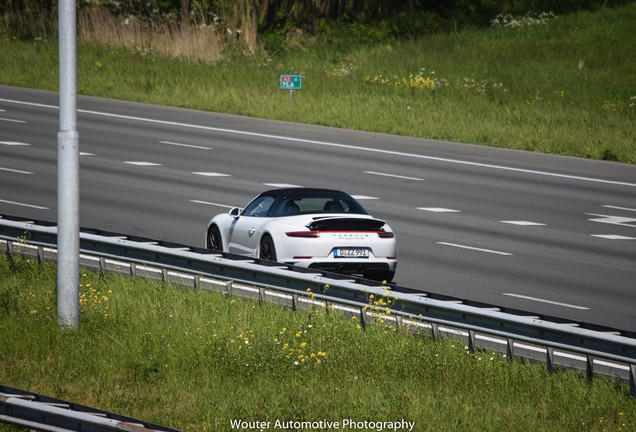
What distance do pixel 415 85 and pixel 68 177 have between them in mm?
31776

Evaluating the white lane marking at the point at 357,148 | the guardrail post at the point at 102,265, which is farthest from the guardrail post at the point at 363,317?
the white lane marking at the point at 357,148

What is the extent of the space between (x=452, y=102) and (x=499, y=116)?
261 cm

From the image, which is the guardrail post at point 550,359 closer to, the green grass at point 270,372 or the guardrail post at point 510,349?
the green grass at point 270,372

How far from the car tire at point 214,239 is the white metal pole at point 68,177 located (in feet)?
18.0

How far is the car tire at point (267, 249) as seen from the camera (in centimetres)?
1417

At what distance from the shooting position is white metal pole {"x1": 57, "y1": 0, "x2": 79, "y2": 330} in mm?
10312

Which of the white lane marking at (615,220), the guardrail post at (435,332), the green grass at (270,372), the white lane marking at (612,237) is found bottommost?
the white lane marking at (612,237)

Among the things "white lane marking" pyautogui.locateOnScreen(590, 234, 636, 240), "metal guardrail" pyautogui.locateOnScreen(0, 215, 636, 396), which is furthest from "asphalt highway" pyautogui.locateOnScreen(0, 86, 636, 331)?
"metal guardrail" pyautogui.locateOnScreen(0, 215, 636, 396)

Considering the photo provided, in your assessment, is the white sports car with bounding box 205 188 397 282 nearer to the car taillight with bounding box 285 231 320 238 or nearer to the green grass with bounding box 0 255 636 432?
the car taillight with bounding box 285 231 320 238

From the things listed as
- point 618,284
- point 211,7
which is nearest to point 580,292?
point 618,284

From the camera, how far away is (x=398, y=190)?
2450 centimetres

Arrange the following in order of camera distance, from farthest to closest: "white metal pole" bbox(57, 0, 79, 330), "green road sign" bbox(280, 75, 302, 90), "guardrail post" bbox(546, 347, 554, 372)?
"green road sign" bbox(280, 75, 302, 90) < "white metal pole" bbox(57, 0, 79, 330) < "guardrail post" bbox(546, 347, 554, 372)

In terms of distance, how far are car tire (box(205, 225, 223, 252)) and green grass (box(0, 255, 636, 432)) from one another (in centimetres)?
416

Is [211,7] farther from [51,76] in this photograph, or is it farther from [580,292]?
[580,292]
